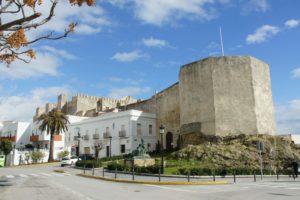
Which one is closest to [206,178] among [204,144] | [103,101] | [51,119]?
[204,144]

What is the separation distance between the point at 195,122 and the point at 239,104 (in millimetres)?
5610

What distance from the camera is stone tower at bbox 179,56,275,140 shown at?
3719cm

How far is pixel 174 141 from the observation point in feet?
152

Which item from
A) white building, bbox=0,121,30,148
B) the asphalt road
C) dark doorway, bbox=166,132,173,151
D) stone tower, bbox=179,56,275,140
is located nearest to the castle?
stone tower, bbox=179,56,275,140

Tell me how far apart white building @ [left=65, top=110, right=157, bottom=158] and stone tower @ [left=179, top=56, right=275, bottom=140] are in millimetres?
8150

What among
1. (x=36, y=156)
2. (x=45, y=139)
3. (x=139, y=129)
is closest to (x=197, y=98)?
(x=139, y=129)

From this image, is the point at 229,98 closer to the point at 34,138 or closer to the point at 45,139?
the point at 45,139

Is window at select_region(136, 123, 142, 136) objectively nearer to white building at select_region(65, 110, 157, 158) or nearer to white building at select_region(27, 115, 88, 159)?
white building at select_region(65, 110, 157, 158)

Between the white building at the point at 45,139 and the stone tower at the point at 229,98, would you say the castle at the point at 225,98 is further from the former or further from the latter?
the white building at the point at 45,139

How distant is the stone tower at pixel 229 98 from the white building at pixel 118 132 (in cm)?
815

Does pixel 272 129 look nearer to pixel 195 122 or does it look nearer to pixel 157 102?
pixel 195 122

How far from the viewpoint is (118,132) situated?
150ft

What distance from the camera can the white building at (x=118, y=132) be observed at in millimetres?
44625

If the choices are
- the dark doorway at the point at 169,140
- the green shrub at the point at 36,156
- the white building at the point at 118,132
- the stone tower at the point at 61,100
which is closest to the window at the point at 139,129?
the white building at the point at 118,132
